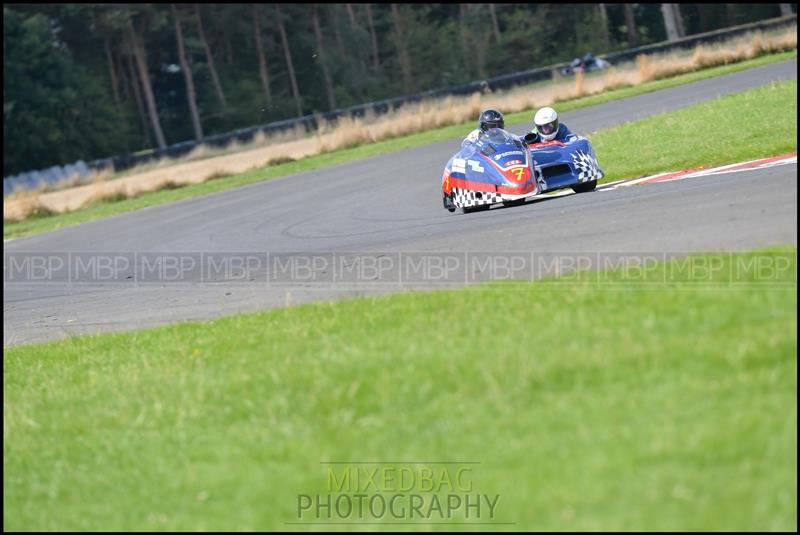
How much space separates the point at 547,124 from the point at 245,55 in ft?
168

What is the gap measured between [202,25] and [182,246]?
1773 inches

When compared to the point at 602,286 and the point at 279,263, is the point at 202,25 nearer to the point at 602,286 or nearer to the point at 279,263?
the point at 279,263

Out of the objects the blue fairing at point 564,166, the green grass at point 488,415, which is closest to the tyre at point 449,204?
the blue fairing at point 564,166

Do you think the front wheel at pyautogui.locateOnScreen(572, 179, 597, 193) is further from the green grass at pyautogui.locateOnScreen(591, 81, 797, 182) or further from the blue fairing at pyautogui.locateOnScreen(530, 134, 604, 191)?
the green grass at pyautogui.locateOnScreen(591, 81, 797, 182)

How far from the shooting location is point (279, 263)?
12.1 meters

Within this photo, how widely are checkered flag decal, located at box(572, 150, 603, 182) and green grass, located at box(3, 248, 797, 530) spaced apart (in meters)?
6.32

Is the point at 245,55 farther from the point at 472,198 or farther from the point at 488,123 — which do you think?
the point at 472,198

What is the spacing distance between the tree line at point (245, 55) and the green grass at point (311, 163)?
2098cm

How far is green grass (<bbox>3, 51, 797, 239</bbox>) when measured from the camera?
2516 centimetres

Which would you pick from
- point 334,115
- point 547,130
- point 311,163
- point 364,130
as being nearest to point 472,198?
point 547,130

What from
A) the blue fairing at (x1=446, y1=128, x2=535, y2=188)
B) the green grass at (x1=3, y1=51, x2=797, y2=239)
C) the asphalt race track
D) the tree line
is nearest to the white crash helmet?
the blue fairing at (x1=446, y1=128, x2=535, y2=188)

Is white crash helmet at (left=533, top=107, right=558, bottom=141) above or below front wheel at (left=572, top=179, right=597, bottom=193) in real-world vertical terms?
above

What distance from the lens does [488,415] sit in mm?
5234

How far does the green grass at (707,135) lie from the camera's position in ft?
47.7
